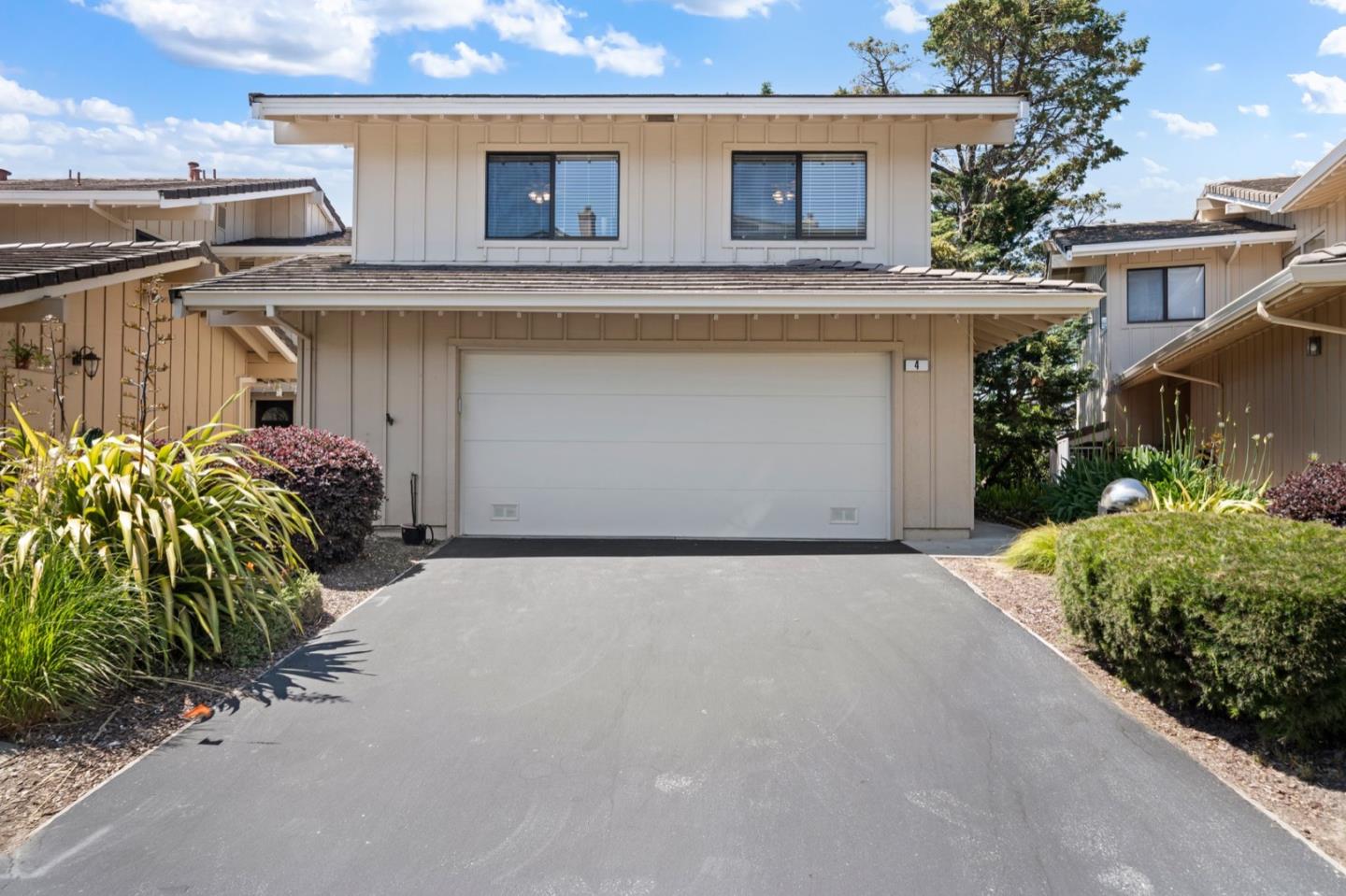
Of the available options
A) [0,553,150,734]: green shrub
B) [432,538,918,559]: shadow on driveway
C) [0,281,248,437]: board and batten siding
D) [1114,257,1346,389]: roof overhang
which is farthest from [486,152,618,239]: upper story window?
[0,553,150,734]: green shrub

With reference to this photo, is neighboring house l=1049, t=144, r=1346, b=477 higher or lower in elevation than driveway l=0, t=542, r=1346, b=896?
higher

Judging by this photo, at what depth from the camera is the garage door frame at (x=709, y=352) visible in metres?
9.86

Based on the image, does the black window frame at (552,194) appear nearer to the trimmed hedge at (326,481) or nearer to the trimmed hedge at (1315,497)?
the trimmed hedge at (326,481)

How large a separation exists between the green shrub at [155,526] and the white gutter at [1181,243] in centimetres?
1462

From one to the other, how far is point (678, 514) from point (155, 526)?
6.01 metres

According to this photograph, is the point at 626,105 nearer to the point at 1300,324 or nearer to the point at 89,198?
the point at 1300,324

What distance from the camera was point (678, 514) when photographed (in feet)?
32.7

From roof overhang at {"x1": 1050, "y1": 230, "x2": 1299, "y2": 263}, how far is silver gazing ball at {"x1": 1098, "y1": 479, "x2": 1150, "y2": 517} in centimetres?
879

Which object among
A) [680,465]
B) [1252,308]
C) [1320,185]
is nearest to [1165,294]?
[1320,185]

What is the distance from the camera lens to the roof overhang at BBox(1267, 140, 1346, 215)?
34.6 feet

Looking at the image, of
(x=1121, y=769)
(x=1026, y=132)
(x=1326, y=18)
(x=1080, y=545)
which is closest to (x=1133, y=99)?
(x=1026, y=132)

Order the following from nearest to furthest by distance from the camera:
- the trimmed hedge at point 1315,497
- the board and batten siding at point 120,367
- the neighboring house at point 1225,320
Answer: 1. the trimmed hedge at point 1315,497
2. the neighboring house at point 1225,320
3. the board and batten siding at point 120,367

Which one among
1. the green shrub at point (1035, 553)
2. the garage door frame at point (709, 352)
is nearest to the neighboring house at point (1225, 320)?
the green shrub at point (1035, 553)

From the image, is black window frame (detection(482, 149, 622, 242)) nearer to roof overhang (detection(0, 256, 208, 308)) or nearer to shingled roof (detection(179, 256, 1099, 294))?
shingled roof (detection(179, 256, 1099, 294))
